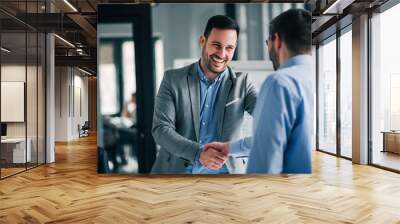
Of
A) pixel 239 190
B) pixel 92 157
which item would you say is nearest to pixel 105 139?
pixel 239 190

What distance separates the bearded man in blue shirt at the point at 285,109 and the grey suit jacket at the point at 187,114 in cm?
20

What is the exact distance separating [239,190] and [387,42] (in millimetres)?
4336

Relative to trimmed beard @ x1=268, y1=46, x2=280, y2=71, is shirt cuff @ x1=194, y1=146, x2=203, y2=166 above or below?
below

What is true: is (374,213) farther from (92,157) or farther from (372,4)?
(92,157)

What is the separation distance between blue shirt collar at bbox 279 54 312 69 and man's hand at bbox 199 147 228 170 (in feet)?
4.99

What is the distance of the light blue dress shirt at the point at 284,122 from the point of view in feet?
17.4

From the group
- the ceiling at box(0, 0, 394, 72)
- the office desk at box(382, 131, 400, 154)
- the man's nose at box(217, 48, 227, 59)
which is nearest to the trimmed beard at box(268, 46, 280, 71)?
the man's nose at box(217, 48, 227, 59)

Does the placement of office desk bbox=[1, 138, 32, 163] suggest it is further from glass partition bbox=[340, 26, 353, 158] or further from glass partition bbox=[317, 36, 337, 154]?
glass partition bbox=[317, 36, 337, 154]

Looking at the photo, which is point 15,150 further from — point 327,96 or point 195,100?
point 327,96

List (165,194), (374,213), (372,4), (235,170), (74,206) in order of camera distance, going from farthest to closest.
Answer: (372,4)
(235,170)
(165,194)
(74,206)
(374,213)

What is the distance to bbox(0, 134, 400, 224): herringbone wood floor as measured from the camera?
396 centimetres

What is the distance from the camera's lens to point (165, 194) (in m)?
5.08

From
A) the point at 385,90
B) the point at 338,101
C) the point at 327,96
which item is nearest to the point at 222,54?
the point at 385,90

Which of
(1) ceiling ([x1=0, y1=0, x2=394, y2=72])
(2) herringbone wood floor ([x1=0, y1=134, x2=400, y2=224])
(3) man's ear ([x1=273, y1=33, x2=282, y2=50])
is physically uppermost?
(1) ceiling ([x1=0, y1=0, x2=394, y2=72])
